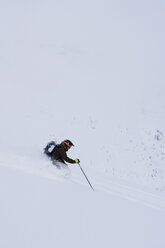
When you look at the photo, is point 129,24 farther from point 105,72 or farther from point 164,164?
point 164,164

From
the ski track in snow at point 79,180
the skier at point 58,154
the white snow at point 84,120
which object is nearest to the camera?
the white snow at point 84,120

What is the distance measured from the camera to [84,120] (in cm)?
1307

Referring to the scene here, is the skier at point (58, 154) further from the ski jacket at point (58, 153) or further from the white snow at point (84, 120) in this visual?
the white snow at point (84, 120)

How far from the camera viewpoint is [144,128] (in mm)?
13023

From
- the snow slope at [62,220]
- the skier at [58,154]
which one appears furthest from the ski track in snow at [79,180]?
the snow slope at [62,220]

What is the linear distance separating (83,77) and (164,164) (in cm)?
1034

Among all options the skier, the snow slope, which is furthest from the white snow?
the skier

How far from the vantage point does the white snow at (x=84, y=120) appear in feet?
10.5

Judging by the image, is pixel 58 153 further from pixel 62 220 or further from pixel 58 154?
pixel 62 220

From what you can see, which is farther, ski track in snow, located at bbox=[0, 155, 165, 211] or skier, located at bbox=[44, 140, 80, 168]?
skier, located at bbox=[44, 140, 80, 168]

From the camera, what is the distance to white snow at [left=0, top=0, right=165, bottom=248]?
3.19 meters

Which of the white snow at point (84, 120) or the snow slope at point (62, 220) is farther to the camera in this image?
the white snow at point (84, 120)

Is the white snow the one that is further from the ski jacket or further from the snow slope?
the ski jacket

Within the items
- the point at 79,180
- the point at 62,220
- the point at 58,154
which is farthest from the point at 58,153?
the point at 62,220
